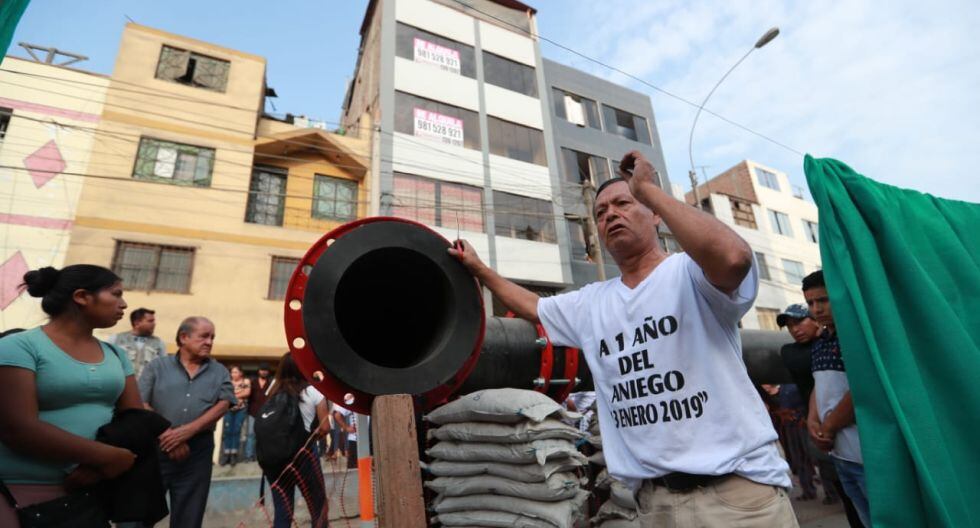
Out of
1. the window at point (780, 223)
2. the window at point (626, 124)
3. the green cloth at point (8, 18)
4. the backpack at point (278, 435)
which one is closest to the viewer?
the green cloth at point (8, 18)

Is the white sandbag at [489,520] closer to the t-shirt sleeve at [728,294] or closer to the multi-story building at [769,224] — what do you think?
the t-shirt sleeve at [728,294]

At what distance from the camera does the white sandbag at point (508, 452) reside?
7.20 feet

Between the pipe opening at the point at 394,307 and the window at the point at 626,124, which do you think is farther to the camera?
the window at the point at 626,124

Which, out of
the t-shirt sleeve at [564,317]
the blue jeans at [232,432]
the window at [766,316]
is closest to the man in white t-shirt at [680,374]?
the t-shirt sleeve at [564,317]

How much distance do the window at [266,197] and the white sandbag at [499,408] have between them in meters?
13.5

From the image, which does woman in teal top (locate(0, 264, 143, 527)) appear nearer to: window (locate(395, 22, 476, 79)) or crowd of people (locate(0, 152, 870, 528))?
crowd of people (locate(0, 152, 870, 528))

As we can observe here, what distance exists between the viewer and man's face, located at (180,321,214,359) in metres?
3.71

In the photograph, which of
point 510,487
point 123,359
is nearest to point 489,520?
point 510,487

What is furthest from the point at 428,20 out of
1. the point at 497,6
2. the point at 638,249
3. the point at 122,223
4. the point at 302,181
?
the point at 638,249

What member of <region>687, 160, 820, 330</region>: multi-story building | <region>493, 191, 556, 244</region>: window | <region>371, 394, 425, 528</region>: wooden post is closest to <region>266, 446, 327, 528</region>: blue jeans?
<region>371, 394, 425, 528</region>: wooden post

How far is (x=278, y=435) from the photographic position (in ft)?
12.8

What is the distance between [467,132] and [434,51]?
3.51 meters

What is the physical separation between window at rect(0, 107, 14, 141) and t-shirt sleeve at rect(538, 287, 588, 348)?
1674cm

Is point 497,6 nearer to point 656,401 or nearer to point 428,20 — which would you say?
point 428,20
